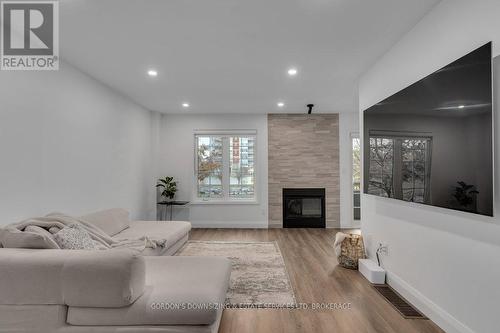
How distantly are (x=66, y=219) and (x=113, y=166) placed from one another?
1927 mm

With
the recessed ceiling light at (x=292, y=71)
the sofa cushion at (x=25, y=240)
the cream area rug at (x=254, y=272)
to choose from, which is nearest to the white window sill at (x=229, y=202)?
the cream area rug at (x=254, y=272)

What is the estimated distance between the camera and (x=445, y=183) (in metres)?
2.06

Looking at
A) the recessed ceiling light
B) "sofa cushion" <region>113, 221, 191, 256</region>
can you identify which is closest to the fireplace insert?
"sofa cushion" <region>113, 221, 191, 256</region>

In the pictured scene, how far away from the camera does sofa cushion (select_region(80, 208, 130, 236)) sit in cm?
347

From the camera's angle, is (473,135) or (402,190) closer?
(473,135)

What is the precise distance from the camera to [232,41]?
2875 mm

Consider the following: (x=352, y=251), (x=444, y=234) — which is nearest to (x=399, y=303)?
(x=444, y=234)

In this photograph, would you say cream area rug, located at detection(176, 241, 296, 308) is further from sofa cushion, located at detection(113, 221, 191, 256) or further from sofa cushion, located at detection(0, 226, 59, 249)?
sofa cushion, located at detection(0, 226, 59, 249)

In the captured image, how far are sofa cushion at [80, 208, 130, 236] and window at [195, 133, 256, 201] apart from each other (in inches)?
103

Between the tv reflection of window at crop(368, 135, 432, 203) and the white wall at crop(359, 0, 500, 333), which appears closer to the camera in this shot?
the white wall at crop(359, 0, 500, 333)

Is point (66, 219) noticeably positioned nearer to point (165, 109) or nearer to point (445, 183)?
point (445, 183)

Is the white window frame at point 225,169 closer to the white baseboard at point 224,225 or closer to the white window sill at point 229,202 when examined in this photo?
the white window sill at point 229,202

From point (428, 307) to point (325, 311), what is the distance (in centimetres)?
88

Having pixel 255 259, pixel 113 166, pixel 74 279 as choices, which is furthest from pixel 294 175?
pixel 74 279
